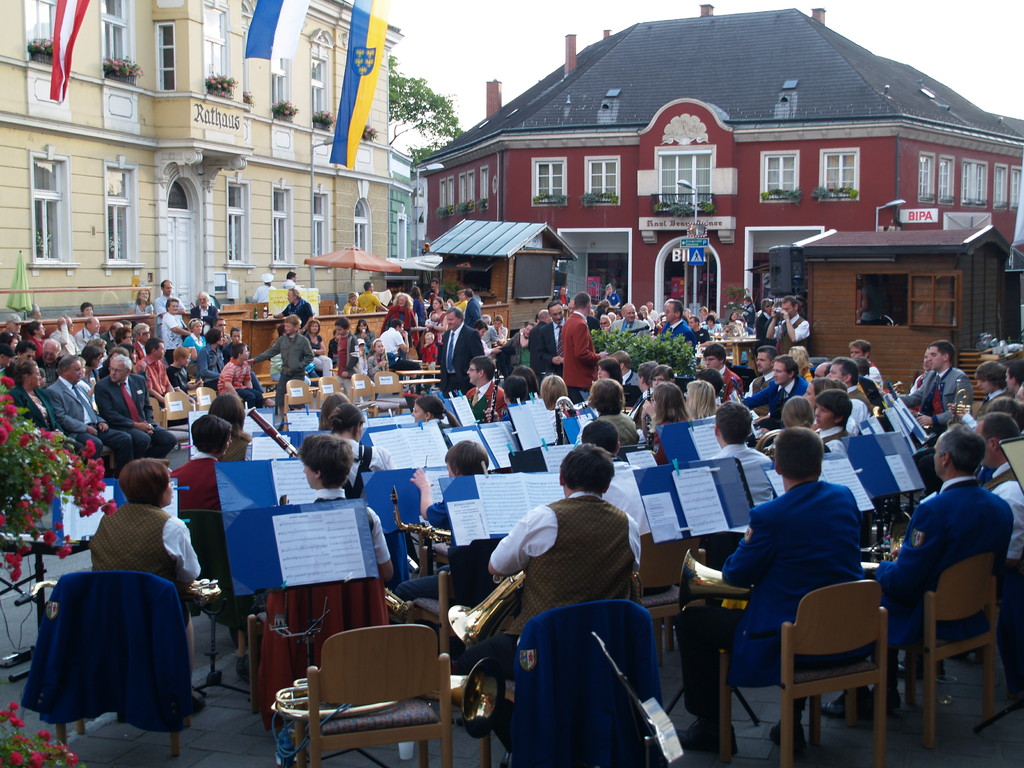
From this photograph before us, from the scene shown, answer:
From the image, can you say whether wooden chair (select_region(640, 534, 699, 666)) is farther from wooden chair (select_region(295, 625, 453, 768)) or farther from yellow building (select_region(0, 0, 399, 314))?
yellow building (select_region(0, 0, 399, 314))

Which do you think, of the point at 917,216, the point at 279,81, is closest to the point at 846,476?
the point at 279,81

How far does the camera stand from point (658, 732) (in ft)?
12.1

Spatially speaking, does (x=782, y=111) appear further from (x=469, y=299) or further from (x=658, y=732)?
(x=658, y=732)

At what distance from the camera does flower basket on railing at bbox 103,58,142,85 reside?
2048 cm

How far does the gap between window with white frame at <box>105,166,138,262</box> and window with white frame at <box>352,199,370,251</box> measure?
9.19 metres

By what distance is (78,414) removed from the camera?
10.7 meters

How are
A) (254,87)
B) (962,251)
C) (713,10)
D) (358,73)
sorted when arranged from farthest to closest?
(713,10)
(254,87)
(358,73)
(962,251)

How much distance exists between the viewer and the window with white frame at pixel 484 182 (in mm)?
44750

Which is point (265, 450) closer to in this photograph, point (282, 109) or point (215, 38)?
point (215, 38)

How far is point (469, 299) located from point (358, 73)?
4645 mm

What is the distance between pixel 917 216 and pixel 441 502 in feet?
109

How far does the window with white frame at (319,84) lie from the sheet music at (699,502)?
24119 mm

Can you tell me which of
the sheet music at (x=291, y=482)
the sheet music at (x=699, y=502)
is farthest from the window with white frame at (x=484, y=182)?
the sheet music at (x=699, y=502)

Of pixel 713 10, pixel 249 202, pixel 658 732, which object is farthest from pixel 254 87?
pixel 713 10
